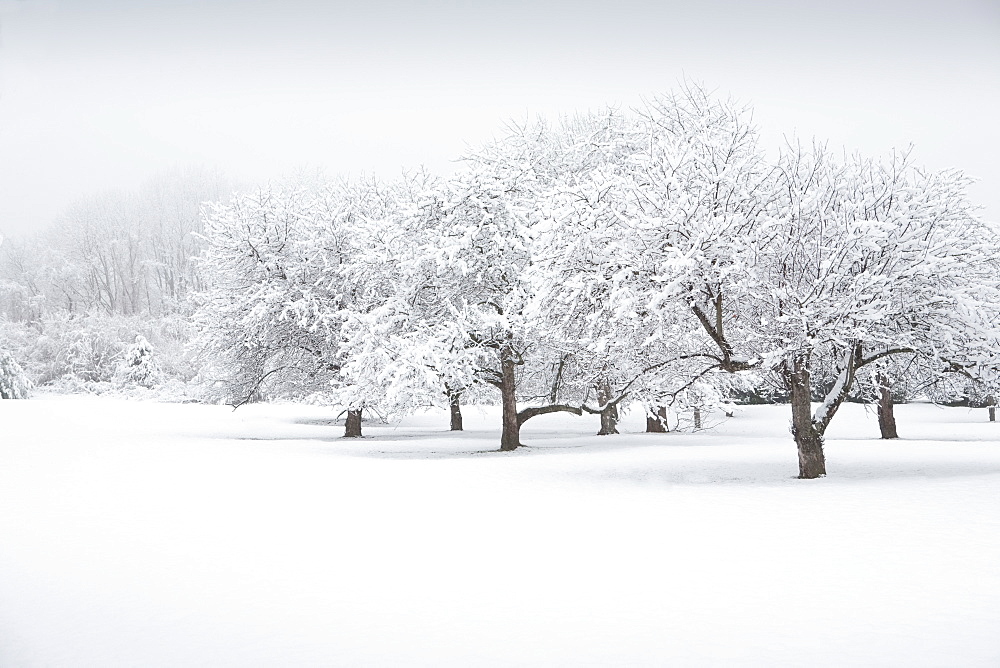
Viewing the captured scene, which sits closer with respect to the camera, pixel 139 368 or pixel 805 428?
pixel 805 428

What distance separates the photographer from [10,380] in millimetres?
39531

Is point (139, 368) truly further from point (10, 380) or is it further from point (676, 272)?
point (676, 272)

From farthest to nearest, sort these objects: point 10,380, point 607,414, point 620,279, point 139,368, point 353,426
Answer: point 139,368
point 10,380
point 353,426
point 607,414
point 620,279

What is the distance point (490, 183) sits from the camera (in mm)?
20375

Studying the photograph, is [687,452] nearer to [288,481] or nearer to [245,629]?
[288,481]

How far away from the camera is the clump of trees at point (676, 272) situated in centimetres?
1292

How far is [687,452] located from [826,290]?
7693mm

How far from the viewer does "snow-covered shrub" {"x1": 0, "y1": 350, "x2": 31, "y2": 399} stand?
39.2 metres

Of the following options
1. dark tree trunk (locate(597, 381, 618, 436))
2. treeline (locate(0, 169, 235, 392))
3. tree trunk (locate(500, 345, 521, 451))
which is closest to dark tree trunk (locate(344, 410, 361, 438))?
tree trunk (locate(500, 345, 521, 451))

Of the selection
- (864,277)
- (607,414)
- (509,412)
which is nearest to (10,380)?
(509,412)

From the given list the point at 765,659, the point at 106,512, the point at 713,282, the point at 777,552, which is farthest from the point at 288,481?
the point at 765,659

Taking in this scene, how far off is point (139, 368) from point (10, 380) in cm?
933

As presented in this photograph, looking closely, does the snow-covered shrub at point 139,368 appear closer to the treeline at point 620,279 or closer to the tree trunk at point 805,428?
the treeline at point 620,279

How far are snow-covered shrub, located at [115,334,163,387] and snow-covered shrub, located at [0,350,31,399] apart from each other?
24.8ft
